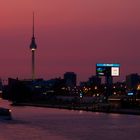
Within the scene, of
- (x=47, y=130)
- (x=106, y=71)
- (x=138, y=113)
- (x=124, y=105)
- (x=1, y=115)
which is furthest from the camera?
(x=106, y=71)

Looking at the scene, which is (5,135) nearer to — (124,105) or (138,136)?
(138,136)

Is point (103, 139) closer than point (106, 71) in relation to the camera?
Yes

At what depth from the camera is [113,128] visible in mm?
71500

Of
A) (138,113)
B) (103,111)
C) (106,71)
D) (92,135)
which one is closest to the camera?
(92,135)

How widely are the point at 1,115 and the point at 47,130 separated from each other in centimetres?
2240

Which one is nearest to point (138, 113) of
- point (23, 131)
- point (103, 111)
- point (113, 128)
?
point (103, 111)

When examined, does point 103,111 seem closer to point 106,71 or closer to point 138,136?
point 106,71

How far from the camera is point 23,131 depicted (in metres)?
65.2

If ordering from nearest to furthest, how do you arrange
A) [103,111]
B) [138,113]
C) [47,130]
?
[47,130] → [138,113] → [103,111]

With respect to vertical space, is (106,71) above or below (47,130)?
above

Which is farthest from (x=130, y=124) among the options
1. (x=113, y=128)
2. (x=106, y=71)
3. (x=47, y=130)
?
(x=106, y=71)

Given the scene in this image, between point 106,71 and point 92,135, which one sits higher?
point 106,71

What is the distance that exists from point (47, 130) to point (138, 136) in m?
11.4

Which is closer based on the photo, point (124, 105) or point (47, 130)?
point (47, 130)
